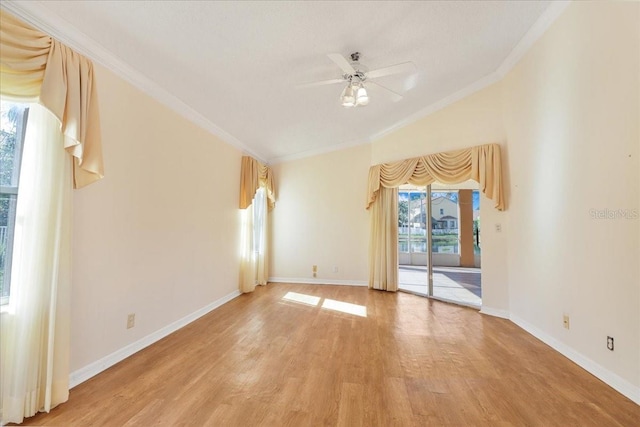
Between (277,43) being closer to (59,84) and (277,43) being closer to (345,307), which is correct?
(59,84)

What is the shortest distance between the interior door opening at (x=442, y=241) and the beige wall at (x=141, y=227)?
11.1 ft

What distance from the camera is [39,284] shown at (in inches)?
60.9

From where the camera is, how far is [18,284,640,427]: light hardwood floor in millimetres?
1509

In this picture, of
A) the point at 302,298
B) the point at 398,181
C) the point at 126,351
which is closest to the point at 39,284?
the point at 126,351

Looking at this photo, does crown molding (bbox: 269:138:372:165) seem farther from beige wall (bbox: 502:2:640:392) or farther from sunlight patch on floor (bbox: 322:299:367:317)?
sunlight patch on floor (bbox: 322:299:367:317)

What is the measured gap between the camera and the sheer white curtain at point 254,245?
14.0 feet

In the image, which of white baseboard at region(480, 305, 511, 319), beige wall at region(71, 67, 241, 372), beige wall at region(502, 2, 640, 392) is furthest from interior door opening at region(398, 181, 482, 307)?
beige wall at region(71, 67, 241, 372)

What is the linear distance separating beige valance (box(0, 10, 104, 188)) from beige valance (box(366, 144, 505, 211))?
3804 millimetres

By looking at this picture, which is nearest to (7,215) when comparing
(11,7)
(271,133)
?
(11,7)

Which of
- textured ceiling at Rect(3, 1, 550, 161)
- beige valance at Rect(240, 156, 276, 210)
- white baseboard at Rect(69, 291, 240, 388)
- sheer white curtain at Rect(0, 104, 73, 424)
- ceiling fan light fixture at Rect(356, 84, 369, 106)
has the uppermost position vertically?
textured ceiling at Rect(3, 1, 550, 161)

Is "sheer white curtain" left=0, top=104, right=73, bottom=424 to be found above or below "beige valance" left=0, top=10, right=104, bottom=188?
below

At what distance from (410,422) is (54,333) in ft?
7.36

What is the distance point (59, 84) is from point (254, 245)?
3476 mm

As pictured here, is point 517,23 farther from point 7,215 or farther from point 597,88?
point 7,215
